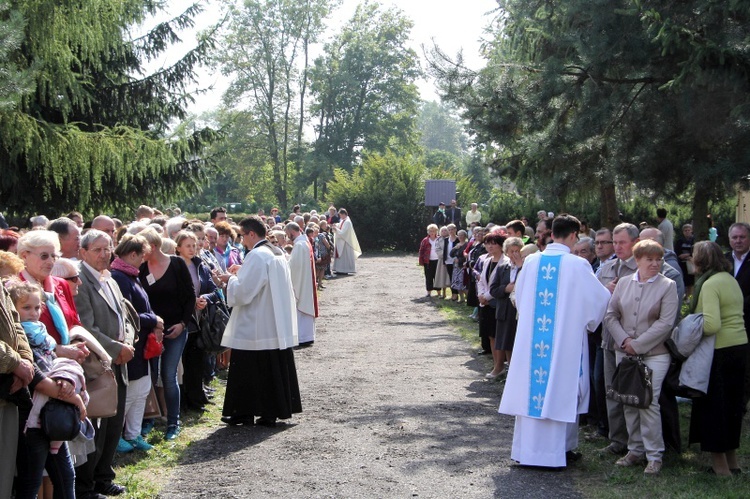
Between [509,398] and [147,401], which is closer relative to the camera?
[509,398]

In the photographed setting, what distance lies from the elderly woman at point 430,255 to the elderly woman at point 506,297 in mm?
10571

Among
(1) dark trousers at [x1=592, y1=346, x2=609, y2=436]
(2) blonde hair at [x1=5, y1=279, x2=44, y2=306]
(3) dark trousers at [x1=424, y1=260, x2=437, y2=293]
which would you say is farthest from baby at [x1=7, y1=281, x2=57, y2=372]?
(3) dark trousers at [x1=424, y1=260, x2=437, y2=293]

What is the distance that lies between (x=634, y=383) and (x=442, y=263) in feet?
48.1

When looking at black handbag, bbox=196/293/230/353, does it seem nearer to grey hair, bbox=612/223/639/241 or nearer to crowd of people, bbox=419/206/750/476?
crowd of people, bbox=419/206/750/476

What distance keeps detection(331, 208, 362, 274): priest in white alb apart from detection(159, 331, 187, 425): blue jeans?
19.9 metres

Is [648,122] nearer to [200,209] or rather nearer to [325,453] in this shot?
[325,453]

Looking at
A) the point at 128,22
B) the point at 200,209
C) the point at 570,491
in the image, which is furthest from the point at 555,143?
the point at 200,209

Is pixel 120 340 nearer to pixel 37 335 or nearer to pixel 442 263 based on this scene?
pixel 37 335

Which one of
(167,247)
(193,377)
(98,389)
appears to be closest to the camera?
(98,389)

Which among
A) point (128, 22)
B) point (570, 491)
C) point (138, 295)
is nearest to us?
point (570, 491)

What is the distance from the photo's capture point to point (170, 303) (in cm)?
796

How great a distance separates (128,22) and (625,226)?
15802 millimetres

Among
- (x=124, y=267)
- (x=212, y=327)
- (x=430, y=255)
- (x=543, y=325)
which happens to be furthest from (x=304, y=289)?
(x=430, y=255)

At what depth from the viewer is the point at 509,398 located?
723 cm
